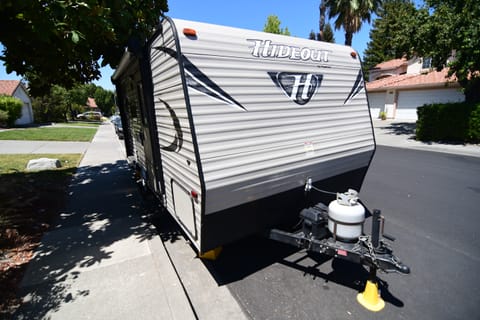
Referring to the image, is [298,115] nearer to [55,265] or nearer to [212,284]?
[212,284]

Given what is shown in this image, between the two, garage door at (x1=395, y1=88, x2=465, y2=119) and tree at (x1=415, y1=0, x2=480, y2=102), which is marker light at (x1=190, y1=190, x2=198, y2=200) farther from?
garage door at (x1=395, y1=88, x2=465, y2=119)

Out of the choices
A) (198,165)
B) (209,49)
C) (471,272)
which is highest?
(209,49)

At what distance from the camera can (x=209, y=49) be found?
8.16 feet

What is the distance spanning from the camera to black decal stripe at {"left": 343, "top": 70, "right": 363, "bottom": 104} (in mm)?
3766

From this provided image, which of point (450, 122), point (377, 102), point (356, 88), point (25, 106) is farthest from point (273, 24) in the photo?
point (25, 106)

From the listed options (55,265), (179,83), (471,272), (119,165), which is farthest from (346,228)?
(119,165)

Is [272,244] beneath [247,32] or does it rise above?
beneath

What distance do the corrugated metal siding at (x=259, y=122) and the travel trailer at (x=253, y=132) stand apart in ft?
0.04

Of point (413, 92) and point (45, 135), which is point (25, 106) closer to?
point (45, 135)

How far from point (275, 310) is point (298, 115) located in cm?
220

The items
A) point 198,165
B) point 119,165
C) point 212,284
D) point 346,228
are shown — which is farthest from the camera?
point 119,165

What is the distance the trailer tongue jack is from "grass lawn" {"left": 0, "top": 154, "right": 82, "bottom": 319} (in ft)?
10.8

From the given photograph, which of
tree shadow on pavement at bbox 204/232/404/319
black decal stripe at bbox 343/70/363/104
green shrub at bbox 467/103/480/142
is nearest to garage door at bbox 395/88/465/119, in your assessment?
green shrub at bbox 467/103/480/142

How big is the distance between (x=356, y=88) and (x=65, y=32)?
408 centimetres
